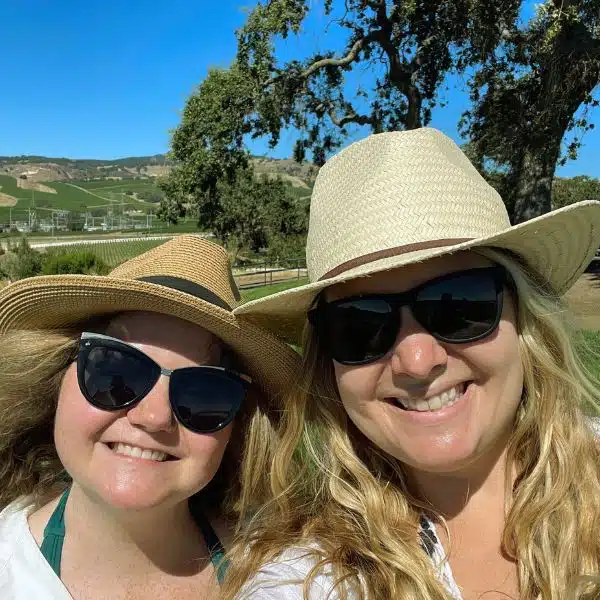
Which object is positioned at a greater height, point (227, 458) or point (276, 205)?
point (276, 205)

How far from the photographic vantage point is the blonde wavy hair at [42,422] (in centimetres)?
209

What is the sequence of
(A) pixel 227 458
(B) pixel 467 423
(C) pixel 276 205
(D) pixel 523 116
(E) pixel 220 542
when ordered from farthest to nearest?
(C) pixel 276 205 < (D) pixel 523 116 < (A) pixel 227 458 < (E) pixel 220 542 < (B) pixel 467 423

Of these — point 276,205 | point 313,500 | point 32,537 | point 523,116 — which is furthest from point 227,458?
point 276,205

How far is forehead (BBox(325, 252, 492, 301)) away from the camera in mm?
1607

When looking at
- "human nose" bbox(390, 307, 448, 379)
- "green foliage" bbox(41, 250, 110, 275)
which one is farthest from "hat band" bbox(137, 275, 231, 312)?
"green foliage" bbox(41, 250, 110, 275)

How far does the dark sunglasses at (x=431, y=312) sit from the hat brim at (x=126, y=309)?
455mm

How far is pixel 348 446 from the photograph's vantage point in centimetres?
192

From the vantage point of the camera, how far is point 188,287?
1.97 metres

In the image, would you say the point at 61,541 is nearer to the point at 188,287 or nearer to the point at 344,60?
the point at 188,287

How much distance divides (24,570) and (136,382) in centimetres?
77

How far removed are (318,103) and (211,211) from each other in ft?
13.5

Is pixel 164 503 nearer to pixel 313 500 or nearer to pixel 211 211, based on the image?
pixel 313 500

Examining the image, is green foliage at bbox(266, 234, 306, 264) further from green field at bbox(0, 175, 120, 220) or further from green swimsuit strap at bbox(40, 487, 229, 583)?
green field at bbox(0, 175, 120, 220)

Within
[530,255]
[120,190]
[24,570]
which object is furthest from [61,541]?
[120,190]
